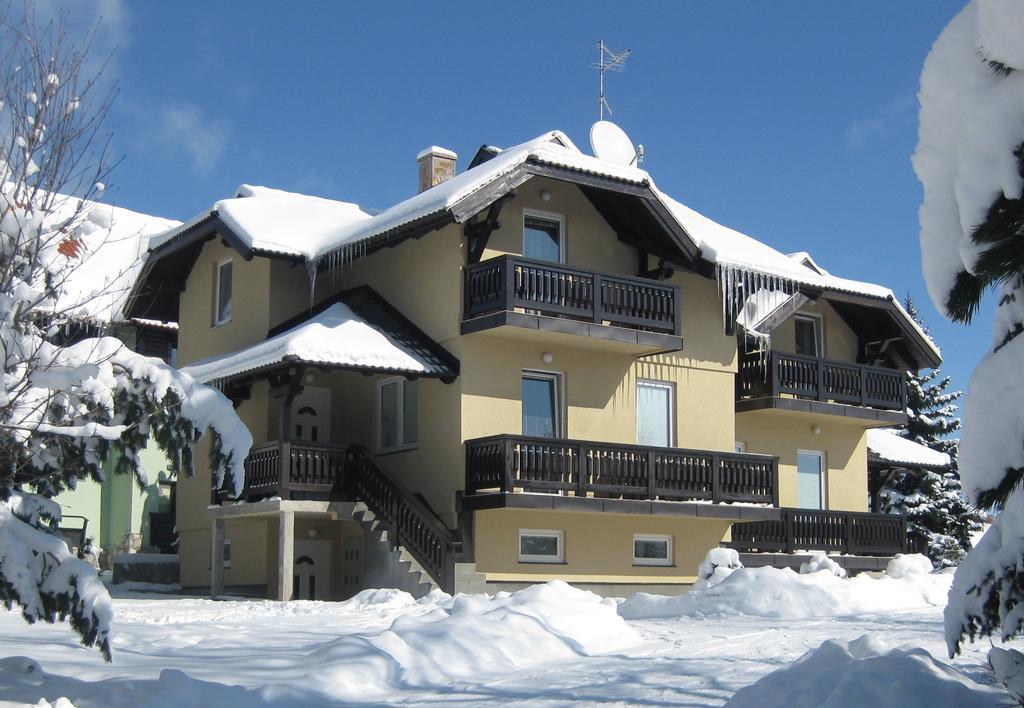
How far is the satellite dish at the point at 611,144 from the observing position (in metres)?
25.8

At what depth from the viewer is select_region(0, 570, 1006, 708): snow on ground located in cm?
829

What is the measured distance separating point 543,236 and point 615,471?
462cm

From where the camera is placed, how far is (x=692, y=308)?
24.2m

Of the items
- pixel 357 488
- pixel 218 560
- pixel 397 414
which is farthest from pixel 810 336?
pixel 218 560

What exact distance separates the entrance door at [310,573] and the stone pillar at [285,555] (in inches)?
88.0

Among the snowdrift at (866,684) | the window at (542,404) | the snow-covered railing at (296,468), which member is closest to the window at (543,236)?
the window at (542,404)

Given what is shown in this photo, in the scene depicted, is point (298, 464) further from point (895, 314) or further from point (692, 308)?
point (895, 314)

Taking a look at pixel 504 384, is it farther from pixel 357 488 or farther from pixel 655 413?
pixel 655 413

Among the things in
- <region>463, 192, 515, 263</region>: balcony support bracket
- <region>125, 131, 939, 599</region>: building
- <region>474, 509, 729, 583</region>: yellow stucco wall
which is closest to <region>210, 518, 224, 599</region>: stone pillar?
<region>125, 131, 939, 599</region>: building

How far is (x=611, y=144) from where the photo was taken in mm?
26094

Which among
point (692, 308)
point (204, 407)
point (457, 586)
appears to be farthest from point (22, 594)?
point (692, 308)

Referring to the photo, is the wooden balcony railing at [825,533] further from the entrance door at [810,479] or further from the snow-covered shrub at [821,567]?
the snow-covered shrub at [821,567]

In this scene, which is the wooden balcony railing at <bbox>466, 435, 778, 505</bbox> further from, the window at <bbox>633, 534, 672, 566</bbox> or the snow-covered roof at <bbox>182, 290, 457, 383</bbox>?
the snow-covered roof at <bbox>182, 290, 457, 383</bbox>

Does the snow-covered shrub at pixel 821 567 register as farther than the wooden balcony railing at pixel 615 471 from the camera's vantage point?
Yes
